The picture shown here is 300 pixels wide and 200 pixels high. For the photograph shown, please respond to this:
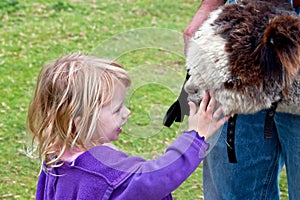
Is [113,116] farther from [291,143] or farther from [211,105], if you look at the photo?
[291,143]

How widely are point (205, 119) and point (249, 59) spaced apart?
1.06 feet

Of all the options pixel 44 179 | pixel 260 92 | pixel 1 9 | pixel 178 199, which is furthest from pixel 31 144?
pixel 1 9

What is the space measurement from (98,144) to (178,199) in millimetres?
2301

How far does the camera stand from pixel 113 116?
7.11 feet

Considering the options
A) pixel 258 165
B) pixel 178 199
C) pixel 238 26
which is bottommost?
pixel 178 199

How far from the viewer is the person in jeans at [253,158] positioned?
266 centimetres

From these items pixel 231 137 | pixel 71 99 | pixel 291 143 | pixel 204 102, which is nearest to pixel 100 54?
pixel 71 99

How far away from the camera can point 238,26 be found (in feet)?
7.73

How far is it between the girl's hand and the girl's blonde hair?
252 millimetres

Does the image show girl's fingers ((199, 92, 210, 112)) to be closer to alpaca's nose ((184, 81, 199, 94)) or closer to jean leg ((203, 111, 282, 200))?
alpaca's nose ((184, 81, 199, 94))

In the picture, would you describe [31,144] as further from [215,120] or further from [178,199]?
[178,199]

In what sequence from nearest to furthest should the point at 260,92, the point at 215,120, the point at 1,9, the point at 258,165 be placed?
the point at 215,120
the point at 260,92
the point at 258,165
the point at 1,9

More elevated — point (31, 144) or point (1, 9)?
point (31, 144)

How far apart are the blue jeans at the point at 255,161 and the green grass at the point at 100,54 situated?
0.32 m
